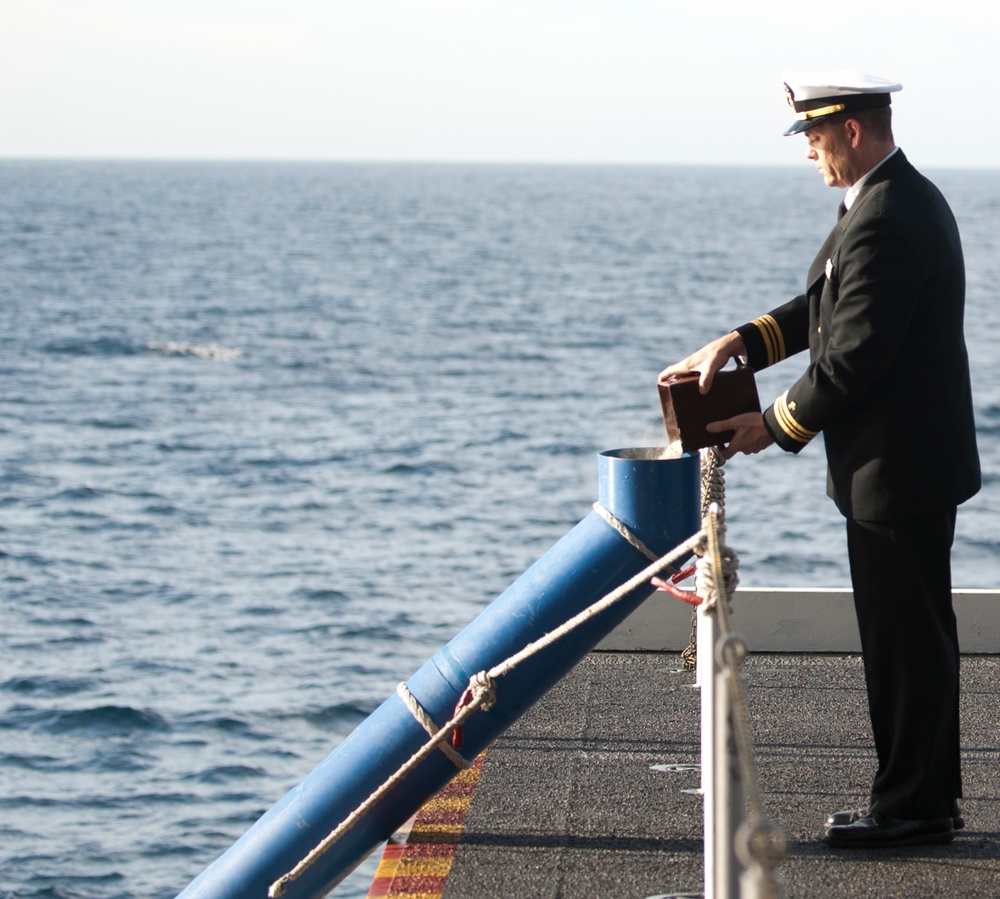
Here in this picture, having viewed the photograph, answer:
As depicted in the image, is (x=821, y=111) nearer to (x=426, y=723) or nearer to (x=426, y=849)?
(x=426, y=723)

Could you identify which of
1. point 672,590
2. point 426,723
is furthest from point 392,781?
point 672,590

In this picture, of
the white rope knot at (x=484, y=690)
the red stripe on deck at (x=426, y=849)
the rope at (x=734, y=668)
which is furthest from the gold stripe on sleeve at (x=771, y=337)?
the red stripe on deck at (x=426, y=849)

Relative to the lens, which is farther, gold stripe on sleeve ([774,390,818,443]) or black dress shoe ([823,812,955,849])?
black dress shoe ([823,812,955,849])

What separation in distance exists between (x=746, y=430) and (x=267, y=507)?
56.9 ft

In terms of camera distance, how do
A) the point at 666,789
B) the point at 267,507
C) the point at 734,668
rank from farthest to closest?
the point at 267,507, the point at 666,789, the point at 734,668

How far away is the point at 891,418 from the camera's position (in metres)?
3.96

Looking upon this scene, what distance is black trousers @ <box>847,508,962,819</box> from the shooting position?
400 cm

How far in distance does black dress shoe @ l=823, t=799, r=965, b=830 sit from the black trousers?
0.26ft

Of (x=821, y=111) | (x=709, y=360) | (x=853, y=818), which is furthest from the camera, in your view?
(x=853, y=818)

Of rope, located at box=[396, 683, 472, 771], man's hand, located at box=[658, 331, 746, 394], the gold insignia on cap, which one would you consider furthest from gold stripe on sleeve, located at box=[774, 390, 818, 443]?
rope, located at box=[396, 683, 472, 771]

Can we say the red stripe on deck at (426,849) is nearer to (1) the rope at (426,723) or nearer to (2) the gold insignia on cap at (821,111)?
(1) the rope at (426,723)

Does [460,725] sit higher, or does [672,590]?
[672,590]

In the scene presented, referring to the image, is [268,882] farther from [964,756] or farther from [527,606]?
[964,756]

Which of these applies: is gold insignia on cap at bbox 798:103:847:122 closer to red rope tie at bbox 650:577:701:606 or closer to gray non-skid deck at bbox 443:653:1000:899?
red rope tie at bbox 650:577:701:606
